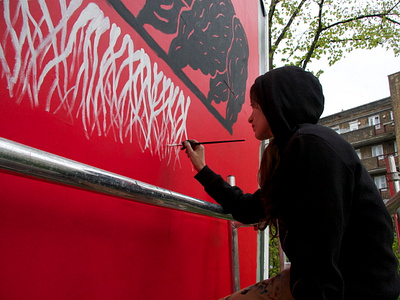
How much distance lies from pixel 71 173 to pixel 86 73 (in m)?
0.43

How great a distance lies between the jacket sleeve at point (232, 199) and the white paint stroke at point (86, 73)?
209 mm

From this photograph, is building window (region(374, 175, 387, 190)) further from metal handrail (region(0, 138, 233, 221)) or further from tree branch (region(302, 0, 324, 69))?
metal handrail (region(0, 138, 233, 221))

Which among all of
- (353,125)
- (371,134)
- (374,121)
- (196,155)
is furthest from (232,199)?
(353,125)

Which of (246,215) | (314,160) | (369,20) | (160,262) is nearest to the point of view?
(314,160)

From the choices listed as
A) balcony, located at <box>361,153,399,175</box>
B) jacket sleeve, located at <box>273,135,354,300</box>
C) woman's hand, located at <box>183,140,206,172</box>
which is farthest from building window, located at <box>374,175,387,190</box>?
jacket sleeve, located at <box>273,135,354,300</box>

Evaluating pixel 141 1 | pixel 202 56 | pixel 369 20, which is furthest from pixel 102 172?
pixel 369 20

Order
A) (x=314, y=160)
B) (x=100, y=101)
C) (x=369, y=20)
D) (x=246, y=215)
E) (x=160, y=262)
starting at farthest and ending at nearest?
1. (x=369, y=20)
2. (x=246, y=215)
3. (x=160, y=262)
4. (x=100, y=101)
5. (x=314, y=160)

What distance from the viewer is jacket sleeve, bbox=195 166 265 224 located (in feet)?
4.69

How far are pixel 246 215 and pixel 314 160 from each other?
634 millimetres

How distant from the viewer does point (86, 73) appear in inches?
38.4

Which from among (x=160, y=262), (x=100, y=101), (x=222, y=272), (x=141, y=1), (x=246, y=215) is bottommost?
(x=222, y=272)

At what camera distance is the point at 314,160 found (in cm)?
87

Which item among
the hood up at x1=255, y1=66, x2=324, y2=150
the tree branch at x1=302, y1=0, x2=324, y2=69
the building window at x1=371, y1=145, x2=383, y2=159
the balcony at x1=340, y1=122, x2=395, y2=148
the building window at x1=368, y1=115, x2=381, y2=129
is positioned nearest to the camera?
the hood up at x1=255, y1=66, x2=324, y2=150

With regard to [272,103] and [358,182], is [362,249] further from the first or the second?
[272,103]
